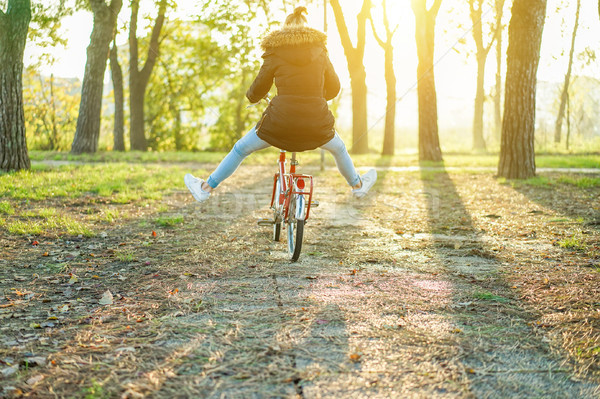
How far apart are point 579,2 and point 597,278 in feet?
87.5

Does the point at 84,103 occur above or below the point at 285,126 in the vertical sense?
above

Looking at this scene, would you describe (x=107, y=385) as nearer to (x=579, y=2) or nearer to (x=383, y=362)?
(x=383, y=362)

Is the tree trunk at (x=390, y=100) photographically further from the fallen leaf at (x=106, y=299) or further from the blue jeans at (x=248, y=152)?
the fallen leaf at (x=106, y=299)

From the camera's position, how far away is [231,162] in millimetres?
5270

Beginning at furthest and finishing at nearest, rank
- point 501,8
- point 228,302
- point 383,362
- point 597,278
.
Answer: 1. point 501,8
2. point 597,278
3. point 228,302
4. point 383,362

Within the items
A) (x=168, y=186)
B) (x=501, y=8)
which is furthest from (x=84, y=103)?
(x=501, y=8)

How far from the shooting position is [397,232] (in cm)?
691

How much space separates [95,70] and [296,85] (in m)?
12.7

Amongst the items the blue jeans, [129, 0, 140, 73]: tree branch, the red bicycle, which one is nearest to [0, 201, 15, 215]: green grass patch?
the blue jeans

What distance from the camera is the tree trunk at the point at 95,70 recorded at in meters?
15.8

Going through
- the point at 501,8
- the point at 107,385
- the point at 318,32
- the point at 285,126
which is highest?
the point at 501,8

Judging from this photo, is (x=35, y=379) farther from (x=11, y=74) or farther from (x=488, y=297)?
(x=11, y=74)

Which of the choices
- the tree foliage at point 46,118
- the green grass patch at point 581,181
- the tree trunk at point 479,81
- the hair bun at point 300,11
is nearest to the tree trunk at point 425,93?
the green grass patch at point 581,181

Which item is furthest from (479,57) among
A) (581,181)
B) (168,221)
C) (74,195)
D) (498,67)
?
(168,221)
